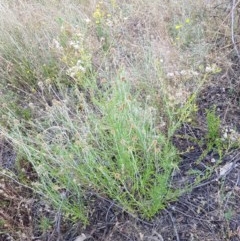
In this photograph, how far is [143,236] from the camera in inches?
63.2

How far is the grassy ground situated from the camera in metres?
1.61

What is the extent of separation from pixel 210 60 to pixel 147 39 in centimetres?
48

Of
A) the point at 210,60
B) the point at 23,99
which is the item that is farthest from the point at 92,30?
the point at 210,60

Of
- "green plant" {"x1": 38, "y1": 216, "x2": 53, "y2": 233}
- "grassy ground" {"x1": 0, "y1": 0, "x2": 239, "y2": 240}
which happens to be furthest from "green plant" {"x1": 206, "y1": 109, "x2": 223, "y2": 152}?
"green plant" {"x1": 38, "y1": 216, "x2": 53, "y2": 233}

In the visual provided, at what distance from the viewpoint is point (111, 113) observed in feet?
5.06

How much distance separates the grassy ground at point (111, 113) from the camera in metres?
1.61

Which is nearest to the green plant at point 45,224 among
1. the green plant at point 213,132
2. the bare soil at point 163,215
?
the bare soil at point 163,215

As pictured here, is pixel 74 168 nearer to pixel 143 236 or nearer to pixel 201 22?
pixel 143 236

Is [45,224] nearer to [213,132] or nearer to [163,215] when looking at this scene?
[163,215]

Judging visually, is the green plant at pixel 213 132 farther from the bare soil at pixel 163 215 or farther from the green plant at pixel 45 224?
the green plant at pixel 45 224

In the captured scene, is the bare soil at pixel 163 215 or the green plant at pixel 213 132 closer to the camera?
the bare soil at pixel 163 215

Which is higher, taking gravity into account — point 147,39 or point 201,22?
point 147,39

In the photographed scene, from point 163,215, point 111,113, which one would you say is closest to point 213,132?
point 163,215

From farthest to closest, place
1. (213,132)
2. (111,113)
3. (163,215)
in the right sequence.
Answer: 1. (213,132)
2. (163,215)
3. (111,113)
